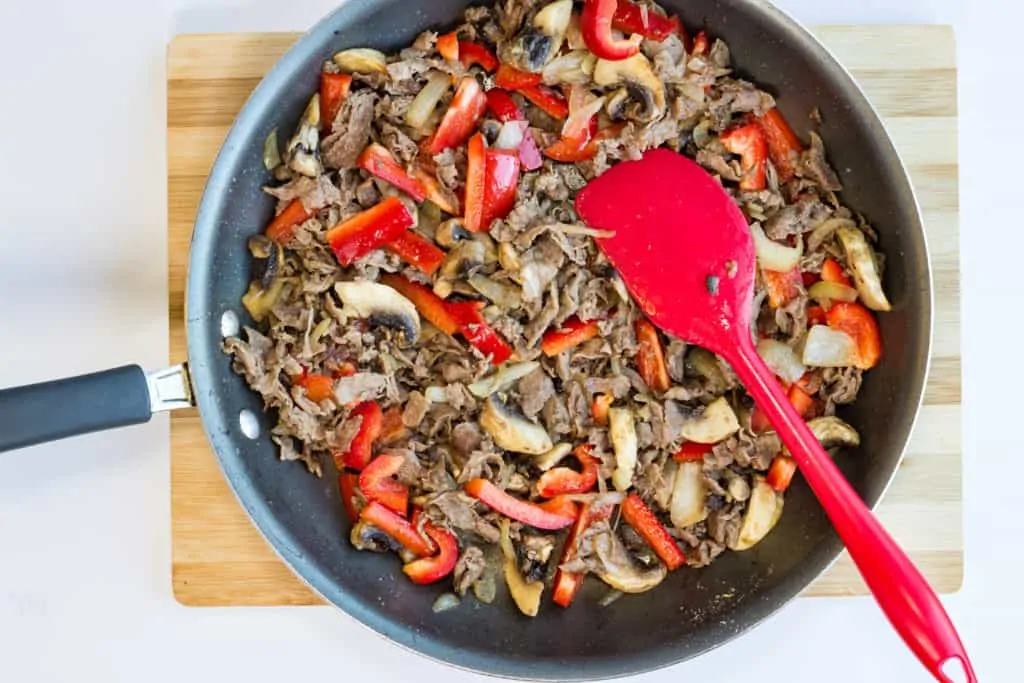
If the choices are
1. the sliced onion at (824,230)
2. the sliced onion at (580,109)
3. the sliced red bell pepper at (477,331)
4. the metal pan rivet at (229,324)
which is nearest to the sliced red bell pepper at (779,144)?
the sliced onion at (824,230)

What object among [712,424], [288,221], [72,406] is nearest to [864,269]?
[712,424]

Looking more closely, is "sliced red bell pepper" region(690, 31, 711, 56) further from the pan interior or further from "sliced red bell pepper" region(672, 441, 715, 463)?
"sliced red bell pepper" region(672, 441, 715, 463)

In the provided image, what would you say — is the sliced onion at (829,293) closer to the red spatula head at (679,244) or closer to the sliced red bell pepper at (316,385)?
the red spatula head at (679,244)

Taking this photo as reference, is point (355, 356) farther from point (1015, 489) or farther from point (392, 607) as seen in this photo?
point (1015, 489)

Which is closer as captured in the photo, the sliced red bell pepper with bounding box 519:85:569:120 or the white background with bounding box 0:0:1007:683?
the sliced red bell pepper with bounding box 519:85:569:120

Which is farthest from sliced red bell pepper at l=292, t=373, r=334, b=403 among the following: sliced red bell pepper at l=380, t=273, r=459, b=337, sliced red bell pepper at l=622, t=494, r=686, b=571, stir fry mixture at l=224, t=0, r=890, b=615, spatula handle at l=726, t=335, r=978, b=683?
spatula handle at l=726, t=335, r=978, b=683

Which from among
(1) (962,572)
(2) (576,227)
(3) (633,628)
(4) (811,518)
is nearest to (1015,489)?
(1) (962,572)
